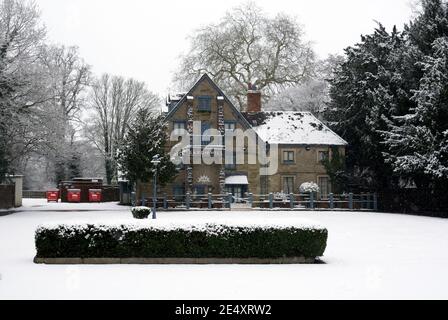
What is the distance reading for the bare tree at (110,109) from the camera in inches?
2333

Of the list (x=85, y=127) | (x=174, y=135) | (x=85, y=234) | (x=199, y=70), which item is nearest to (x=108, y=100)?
(x=85, y=127)

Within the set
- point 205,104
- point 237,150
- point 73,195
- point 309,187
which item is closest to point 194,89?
point 205,104

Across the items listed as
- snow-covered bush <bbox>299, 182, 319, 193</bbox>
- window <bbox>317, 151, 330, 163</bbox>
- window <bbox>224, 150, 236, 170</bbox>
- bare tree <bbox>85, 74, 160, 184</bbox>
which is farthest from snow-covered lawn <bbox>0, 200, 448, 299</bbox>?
bare tree <bbox>85, 74, 160, 184</bbox>

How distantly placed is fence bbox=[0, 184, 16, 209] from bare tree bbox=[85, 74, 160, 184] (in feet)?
65.5

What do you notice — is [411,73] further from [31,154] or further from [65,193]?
[65,193]

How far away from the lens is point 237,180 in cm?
4191

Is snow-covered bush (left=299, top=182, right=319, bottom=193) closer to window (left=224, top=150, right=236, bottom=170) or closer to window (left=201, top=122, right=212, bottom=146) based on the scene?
window (left=224, top=150, right=236, bottom=170)

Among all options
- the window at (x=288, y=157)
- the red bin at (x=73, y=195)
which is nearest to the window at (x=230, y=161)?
the window at (x=288, y=157)

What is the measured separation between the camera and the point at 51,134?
3484 cm

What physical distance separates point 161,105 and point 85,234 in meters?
52.8

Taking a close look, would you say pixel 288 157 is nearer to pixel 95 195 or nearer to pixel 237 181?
pixel 237 181

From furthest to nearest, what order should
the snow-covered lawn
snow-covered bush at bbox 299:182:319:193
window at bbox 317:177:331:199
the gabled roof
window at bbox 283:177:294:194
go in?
window at bbox 317:177:331:199 < window at bbox 283:177:294:194 < the gabled roof < snow-covered bush at bbox 299:182:319:193 < the snow-covered lawn

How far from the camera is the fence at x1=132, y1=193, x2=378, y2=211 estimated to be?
126ft

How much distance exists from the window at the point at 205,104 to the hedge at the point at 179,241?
94.8 ft
